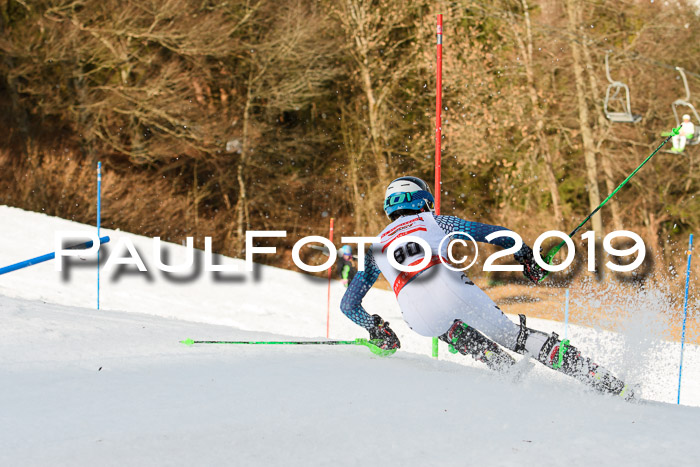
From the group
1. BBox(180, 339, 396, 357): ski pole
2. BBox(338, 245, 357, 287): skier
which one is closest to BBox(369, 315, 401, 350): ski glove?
BBox(180, 339, 396, 357): ski pole

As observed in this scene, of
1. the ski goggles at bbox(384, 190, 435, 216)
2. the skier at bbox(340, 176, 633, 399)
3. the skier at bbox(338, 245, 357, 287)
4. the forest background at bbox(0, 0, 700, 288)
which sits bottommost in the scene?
the skier at bbox(338, 245, 357, 287)

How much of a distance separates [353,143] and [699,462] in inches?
918

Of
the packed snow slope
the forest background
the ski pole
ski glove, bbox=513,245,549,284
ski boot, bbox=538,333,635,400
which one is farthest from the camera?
the forest background

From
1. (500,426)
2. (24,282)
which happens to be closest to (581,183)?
(24,282)

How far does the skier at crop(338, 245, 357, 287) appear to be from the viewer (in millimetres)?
13492

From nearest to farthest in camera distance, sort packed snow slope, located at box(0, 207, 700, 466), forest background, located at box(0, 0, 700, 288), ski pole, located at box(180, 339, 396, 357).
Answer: packed snow slope, located at box(0, 207, 700, 466) < ski pole, located at box(180, 339, 396, 357) < forest background, located at box(0, 0, 700, 288)

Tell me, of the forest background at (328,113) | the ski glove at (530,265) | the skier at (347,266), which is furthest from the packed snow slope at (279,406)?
the forest background at (328,113)

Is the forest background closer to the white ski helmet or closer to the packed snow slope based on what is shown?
the packed snow slope

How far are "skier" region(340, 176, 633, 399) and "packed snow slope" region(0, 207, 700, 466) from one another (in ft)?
0.46

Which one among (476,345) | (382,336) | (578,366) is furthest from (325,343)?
(578,366)

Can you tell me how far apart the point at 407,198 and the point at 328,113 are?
22.2 metres

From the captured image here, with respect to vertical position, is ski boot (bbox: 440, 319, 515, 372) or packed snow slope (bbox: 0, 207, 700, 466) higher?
ski boot (bbox: 440, 319, 515, 372)

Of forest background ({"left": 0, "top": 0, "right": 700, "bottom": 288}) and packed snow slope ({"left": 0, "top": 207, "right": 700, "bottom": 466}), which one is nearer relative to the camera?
packed snow slope ({"left": 0, "top": 207, "right": 700, "bottom": 466})

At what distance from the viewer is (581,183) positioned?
23.5m
